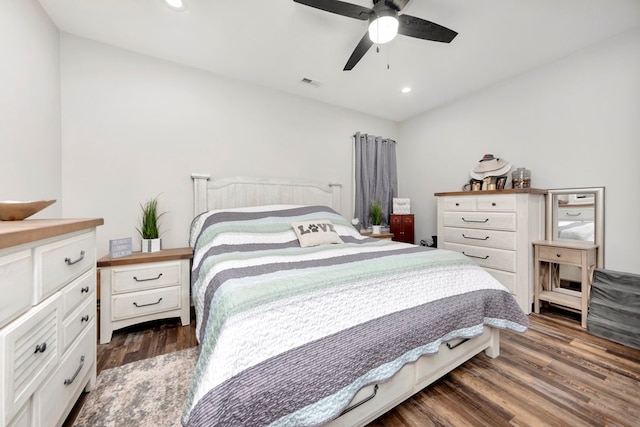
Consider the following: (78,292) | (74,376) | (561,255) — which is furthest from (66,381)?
(561,255)

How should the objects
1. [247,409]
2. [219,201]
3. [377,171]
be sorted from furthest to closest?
[377,171] → [219,201] → [247,409]

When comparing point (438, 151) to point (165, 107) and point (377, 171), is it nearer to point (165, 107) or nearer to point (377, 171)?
point (377, 171)

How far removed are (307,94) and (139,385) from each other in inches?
125

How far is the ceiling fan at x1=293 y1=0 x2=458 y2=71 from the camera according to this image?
146cm

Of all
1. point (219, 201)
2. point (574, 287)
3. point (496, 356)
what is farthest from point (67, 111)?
point (574, 287)

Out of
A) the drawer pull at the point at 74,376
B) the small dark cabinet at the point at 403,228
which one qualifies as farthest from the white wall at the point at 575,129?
the drawer pull at the point at 74,376

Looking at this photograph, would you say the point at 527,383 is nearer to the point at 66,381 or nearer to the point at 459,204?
the point at 459,204

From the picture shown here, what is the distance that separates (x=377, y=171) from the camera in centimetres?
372

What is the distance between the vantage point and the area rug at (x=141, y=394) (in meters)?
1.17

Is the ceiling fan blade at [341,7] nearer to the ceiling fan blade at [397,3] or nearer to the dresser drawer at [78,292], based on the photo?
the ceiling fan blade at [397,3]

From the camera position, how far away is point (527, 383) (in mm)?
1396

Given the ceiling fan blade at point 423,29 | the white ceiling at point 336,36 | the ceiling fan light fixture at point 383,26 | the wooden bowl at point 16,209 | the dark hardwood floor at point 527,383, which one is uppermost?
the white ceiling at point 336,36

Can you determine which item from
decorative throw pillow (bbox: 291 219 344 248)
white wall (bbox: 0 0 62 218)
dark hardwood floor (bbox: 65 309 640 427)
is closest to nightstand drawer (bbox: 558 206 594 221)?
dark hardwood floor (bbox: 65 309 640 427)

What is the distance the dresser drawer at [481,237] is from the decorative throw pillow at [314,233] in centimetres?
149
